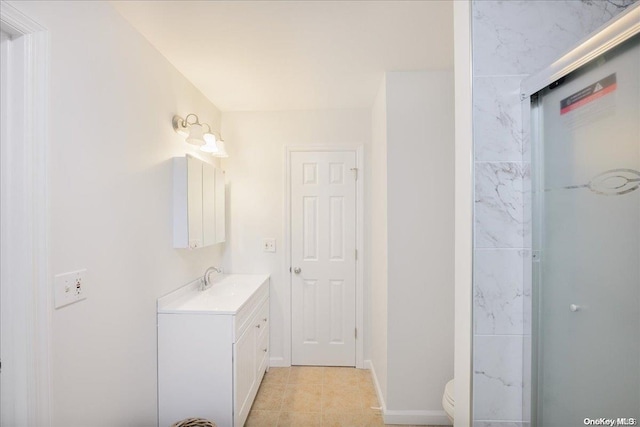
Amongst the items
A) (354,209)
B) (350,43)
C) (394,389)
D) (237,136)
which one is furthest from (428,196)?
(237,136)

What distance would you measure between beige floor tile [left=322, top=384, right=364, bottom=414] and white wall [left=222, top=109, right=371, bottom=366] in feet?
1.84

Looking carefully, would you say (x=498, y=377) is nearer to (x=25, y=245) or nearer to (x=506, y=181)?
(x=506, y=181)

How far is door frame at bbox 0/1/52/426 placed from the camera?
96 centimetres

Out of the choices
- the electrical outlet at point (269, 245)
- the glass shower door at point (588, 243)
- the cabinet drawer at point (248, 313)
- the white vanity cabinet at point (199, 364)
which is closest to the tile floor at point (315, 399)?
the white vanity cabinet at point (199, 364)

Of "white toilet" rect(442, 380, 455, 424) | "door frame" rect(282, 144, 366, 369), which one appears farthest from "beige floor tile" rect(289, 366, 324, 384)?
"white toilet" rect(442, 380, 455, 424)

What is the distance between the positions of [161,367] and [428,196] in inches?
78.0

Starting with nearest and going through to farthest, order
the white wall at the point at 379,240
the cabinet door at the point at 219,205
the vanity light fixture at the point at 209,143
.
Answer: the white wall at the point at 379,240 < the vanity light fixture at the point at 209,143 < the cabinet door at the point at 219,205

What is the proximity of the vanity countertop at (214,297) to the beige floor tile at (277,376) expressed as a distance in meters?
0.86

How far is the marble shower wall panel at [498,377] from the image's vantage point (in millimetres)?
884

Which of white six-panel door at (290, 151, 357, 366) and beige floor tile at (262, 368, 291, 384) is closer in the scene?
beige floor tile at (262, 368, 291, 384)

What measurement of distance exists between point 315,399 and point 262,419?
43 cm

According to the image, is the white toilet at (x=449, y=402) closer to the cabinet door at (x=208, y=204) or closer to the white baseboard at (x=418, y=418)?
the white baseboard at (x=418, y=418)

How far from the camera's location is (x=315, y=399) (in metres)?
2.25

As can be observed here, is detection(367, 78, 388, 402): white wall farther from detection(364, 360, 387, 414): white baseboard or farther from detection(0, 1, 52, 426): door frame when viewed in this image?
detection(0, 1, 52, 426): door frame
